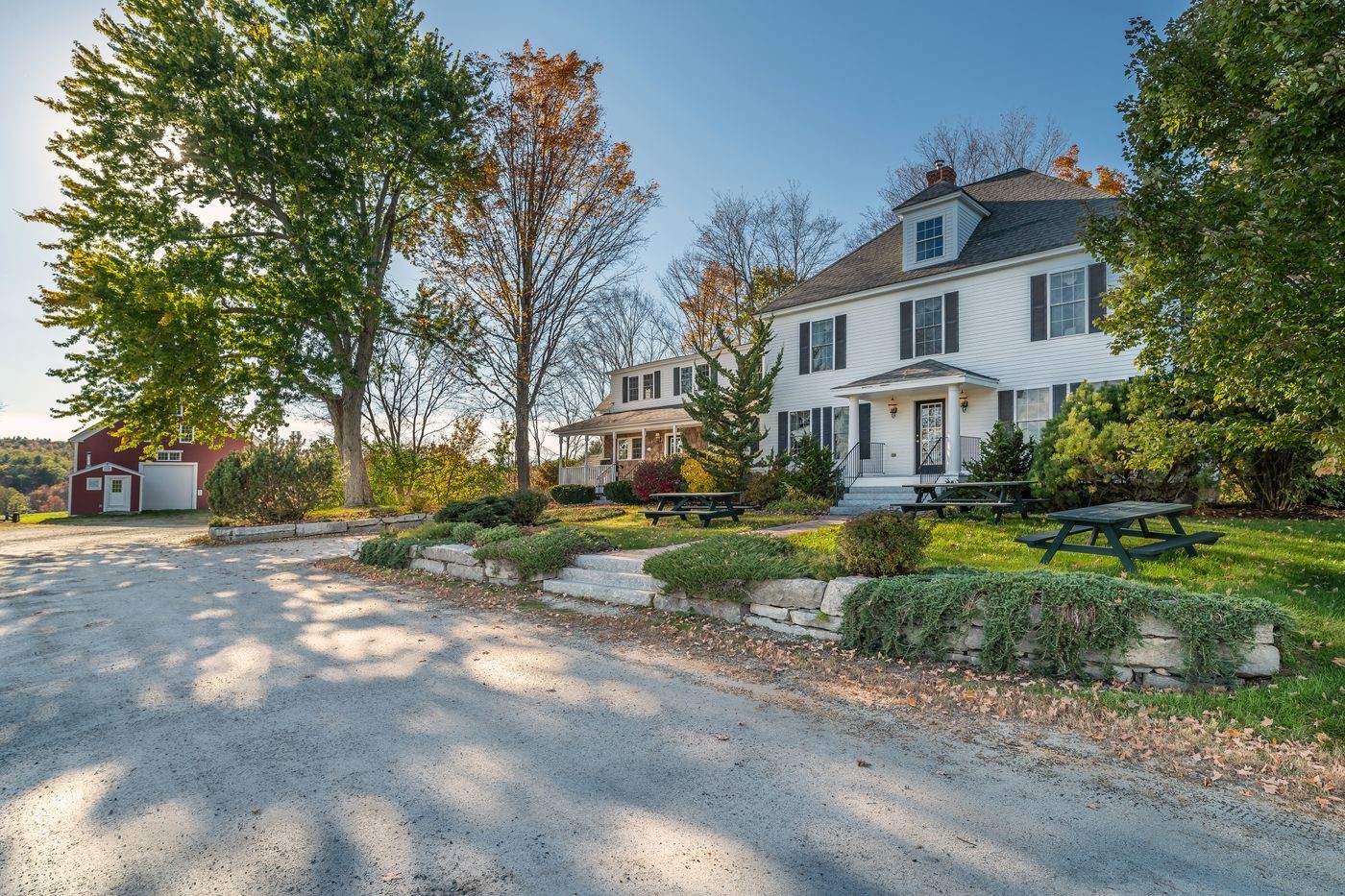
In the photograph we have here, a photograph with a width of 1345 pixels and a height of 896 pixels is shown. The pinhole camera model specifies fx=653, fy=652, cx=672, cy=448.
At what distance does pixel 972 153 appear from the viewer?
2570 centimetres

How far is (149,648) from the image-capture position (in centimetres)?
514

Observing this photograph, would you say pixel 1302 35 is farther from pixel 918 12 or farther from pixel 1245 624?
pixel 918 12

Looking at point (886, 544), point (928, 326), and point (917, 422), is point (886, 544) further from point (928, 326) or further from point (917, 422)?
point (928, 326)

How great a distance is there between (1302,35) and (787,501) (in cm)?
1103

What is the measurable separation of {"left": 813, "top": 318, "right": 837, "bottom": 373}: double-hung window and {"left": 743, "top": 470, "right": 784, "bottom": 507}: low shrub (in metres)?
4.01

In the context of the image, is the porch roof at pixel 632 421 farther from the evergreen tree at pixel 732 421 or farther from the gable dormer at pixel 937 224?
the gable dormer at pixel 937 224

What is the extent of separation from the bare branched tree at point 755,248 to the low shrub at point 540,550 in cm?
1959

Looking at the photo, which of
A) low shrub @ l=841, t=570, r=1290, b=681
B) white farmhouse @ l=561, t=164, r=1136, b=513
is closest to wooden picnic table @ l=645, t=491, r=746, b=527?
white farmhouse @ l=561, t=164, r=1136, b=513

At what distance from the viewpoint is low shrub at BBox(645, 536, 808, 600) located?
18.6 ft

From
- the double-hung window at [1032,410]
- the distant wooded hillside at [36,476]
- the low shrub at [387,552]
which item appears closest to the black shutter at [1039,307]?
the double-hung window at [1032,410]

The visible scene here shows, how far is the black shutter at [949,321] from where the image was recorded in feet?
51.0

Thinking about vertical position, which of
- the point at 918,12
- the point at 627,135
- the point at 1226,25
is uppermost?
the point at 627,135

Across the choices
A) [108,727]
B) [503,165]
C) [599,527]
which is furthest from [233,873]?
[503,165]

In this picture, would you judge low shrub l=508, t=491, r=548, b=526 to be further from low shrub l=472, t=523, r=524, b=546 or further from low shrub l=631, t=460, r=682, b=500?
low shrub l=631, t=460, r=682, b=500
